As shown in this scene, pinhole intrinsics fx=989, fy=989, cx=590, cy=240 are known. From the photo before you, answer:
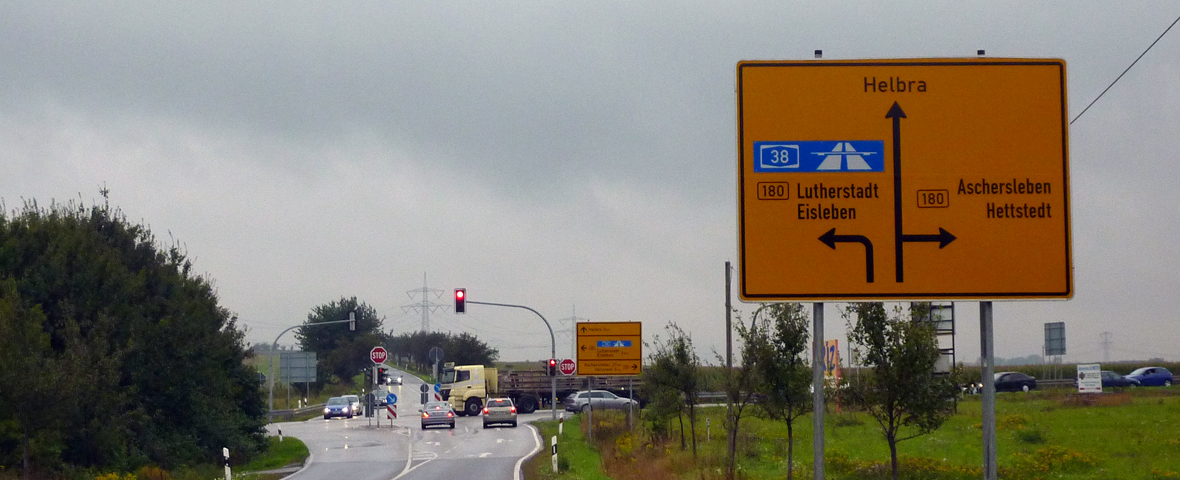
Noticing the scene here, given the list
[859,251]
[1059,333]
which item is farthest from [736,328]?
[1059,333]

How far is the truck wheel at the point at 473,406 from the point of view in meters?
60.6

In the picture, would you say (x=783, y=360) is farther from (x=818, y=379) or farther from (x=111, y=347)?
(x=111, y=347)

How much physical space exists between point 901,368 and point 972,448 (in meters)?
13.0

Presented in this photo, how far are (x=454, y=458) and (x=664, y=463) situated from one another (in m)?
9.90

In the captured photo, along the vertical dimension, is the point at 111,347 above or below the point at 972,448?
above

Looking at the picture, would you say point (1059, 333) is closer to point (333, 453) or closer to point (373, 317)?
point (333, 453)

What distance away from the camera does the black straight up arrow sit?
7.76 meters

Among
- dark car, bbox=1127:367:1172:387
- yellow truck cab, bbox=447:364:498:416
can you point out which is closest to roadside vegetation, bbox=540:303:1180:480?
yellow truck cab, bbox=447:364:498:416

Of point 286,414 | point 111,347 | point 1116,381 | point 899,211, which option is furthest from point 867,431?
point 286,414

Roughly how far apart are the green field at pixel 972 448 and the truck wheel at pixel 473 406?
69.7 feet

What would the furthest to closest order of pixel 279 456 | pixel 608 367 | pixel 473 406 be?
pixel 473 406 < pixel 279 456 < pixel 608 367

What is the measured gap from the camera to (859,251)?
7797 millimetres

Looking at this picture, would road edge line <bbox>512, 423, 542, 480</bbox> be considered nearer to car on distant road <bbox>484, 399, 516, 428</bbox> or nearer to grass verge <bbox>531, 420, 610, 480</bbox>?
grass verge <bbox>531, 420, 610, 480</bbox>

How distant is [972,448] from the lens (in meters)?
27.9
